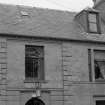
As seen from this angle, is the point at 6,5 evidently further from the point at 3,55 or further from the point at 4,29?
the point at 3,55

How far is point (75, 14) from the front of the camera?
1074 inches

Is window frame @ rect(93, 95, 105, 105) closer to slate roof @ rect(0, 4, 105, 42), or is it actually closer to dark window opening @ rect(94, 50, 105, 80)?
dark window opening @ rect(94, 50, 105, 80)

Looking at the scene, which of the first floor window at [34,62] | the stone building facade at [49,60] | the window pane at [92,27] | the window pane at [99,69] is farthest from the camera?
the window pane at [92,27]

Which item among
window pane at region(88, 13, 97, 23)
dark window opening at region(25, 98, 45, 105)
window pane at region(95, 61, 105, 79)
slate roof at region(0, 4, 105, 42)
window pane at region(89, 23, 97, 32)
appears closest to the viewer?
dark window opening at region(25, 98, 45, 105)

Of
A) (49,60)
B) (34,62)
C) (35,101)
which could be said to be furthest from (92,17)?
(35,101)

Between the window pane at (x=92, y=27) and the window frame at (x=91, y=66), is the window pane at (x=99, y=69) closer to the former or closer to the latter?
the window frame at (x=91, y=66)

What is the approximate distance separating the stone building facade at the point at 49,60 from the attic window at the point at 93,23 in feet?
0.31

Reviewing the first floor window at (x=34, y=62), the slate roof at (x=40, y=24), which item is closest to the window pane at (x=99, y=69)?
the slate roof at (x=40, y=24)

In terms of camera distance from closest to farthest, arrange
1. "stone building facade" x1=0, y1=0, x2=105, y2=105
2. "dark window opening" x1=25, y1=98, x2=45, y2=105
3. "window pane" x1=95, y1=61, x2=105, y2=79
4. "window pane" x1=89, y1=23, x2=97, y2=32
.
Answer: "stone building facade" x1=0, y1=0, x2=105, y2=105 → "dark window opening" x1=25, y1=98, x2=45, y2=105 → "window pane" x1=95, y1=61, x2=105, y2=79 → "window pane" x1=89, y1=23, x2=97, y2=32

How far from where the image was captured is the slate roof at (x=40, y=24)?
2231 centimetres

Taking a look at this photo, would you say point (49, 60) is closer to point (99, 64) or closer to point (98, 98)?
point (99, 64)

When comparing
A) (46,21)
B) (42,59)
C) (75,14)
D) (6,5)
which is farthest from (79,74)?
(6,5)

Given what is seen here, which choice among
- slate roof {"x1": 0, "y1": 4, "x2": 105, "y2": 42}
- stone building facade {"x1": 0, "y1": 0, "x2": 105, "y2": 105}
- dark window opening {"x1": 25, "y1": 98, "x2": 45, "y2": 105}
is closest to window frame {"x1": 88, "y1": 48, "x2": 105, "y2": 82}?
stone building facade {"x1": 0, "y1": 0, "x2": 105, "y2": 105}

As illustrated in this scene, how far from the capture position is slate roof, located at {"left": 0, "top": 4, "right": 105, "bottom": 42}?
22.3 meters
